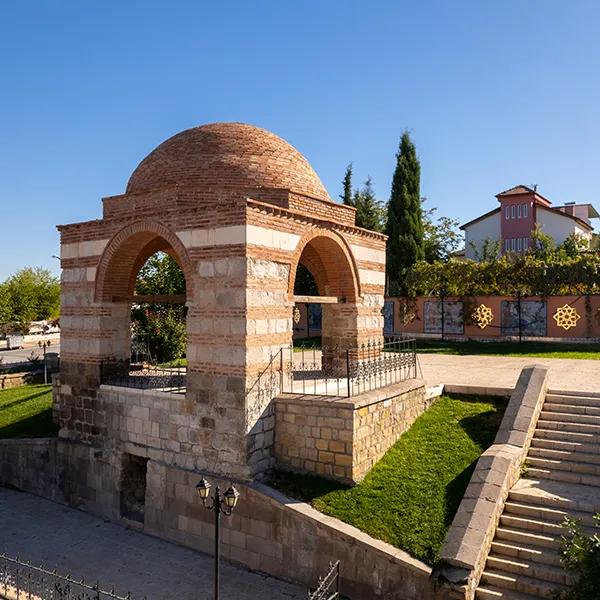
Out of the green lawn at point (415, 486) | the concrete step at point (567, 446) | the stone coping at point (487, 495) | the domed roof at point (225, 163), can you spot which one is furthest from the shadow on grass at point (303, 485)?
the domed roof at point (225, 163)

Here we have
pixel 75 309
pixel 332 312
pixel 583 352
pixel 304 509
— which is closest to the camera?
pixel 304 509

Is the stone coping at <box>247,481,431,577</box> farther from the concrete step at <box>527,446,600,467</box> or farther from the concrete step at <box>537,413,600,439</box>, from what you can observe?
the concrete step at <box>537,413,600,439</box>

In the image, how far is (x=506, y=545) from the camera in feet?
25.2

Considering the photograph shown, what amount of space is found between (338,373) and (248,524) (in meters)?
4.59

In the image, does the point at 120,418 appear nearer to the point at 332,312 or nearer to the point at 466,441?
the point at 332,312

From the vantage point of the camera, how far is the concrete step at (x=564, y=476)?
28.1ft

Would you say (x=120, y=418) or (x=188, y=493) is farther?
(x=120, y=418)

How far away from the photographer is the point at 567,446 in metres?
9.30

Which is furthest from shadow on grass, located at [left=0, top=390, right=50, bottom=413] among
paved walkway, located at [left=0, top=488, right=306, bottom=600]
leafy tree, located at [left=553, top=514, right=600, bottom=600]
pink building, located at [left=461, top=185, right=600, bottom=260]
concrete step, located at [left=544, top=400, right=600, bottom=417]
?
pink building, located at [left=461, top=185, right=600, bottom=260]

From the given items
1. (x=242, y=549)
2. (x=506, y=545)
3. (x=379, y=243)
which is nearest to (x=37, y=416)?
(x=242, y=549)

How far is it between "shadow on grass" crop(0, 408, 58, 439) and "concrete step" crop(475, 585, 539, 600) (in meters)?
9.51

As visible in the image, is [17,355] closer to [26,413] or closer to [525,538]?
[26,413]

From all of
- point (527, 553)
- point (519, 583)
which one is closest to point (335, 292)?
point (527, 553)

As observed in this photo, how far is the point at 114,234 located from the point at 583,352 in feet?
52.3
